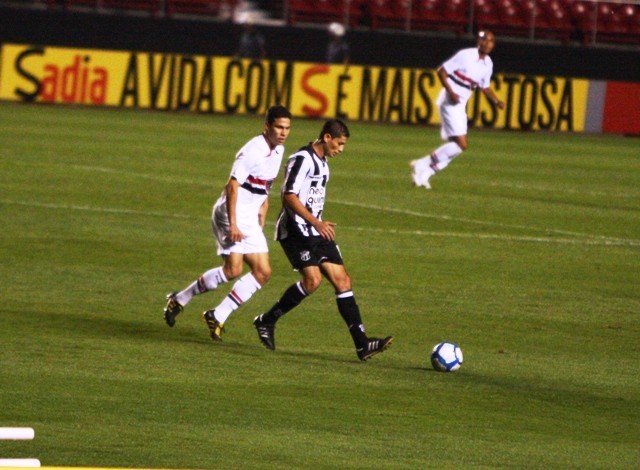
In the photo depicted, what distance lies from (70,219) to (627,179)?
10252 millimetres

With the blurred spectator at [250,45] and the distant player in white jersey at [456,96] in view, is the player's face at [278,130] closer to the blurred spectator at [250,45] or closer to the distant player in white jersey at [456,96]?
the distant player in white jersey at [456,96]

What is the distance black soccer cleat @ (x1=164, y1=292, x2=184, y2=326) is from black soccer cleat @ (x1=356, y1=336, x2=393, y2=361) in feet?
5.14

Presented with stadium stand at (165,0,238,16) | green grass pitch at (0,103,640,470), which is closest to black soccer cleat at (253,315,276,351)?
green grass pitch at (0,103,640,470)

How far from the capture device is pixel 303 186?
8312mm

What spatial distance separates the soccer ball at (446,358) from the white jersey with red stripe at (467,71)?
33.4 ft

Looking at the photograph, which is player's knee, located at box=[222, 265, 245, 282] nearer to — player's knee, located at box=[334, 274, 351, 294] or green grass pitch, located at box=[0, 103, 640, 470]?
green grass pitch, located at box=[0, 103, 640, 470]

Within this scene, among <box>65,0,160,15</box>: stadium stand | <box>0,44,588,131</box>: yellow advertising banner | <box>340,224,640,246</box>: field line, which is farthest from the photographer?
<box>65,0,160,15</box>: stadium stand

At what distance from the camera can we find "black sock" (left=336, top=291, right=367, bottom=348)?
26.8 ft

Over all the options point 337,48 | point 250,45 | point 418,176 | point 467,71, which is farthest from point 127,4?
point 418,176

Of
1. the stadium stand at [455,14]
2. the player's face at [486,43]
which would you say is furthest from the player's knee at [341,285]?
the stadium stand at [455,14]

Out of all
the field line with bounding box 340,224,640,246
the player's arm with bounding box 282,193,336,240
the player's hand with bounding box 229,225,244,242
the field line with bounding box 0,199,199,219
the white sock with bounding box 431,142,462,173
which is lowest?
the field line with bounding box 0,199,199,219

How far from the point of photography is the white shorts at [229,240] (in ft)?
28.7

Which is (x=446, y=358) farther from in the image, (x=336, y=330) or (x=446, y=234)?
(x=446, y=234)

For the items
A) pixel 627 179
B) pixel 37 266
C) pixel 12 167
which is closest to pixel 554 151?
pixel 627 179
